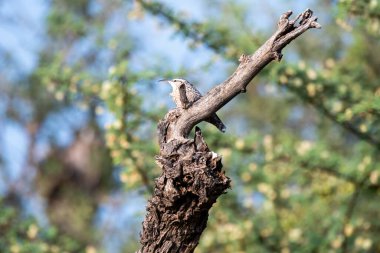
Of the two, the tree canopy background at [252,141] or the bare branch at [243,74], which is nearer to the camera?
the bare branch at [243,74]

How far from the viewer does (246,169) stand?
5.87 meters

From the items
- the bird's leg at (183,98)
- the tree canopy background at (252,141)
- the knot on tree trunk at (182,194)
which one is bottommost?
the knot on tree trunk at (182,194)

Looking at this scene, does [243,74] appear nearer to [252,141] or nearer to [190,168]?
[190,168]

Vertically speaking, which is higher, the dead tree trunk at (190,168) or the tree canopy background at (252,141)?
the tree canopy background at (252,141)

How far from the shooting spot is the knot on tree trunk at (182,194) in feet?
8.95

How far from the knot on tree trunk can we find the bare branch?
2.3 inches

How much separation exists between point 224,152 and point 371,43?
417cm

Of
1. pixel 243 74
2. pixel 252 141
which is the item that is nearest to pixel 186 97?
pixel 243 74

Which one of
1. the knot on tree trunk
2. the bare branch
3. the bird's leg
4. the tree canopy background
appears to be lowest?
the knot on tree trunk

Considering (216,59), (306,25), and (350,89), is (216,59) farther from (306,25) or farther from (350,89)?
(306,25)

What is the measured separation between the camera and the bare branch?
262 centimetres

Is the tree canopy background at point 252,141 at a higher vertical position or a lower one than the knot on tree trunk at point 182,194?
higher

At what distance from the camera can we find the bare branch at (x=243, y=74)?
262cm

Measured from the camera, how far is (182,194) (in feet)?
9.04
